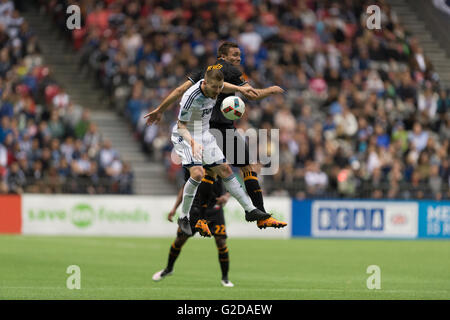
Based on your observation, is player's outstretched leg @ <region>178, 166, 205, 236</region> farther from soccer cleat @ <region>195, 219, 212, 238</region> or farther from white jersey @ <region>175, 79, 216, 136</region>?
white jersey @ <region>175, 79, 216, 136</region>

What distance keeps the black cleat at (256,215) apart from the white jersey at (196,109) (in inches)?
50.2

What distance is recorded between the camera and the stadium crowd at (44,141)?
24.3 meters

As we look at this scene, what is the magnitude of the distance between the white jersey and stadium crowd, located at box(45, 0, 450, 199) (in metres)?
13.2

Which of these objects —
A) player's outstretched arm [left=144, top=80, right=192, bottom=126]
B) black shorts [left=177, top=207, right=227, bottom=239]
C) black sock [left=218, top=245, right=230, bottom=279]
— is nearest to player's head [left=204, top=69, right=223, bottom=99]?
player's outstretched arm [left=144, top=80, right=192, bottom=126]

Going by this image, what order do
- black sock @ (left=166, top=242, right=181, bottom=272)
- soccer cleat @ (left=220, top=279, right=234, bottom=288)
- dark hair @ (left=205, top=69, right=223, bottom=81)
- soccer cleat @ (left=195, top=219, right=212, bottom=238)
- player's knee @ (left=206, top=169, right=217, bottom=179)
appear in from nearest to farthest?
dark hair @ (left=205, top=69, right=223, bottom=81) → soccer cleat @ (left=195, top=219, right=212, bottom=238) → player's knee @ (left=206, top=169, right=217, bottom=179) → soccer cleat @ (left=220, top=279, right=234, bottom=288) → black sock @ (left=166, top=242, right=181, bottom=272)

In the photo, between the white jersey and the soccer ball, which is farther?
the white jersey

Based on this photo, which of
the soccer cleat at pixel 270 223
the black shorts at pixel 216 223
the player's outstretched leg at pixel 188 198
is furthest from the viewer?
the black shorts at pixel 216 223

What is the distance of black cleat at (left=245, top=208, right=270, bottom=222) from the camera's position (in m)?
12.1

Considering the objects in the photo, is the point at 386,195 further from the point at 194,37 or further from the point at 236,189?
the point at 236,189

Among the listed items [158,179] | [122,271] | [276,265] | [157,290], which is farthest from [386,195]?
[157,290]

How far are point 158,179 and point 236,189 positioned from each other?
1392 centimetres

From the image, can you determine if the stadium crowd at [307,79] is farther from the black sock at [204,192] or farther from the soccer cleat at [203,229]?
the soccer cleat at [203,229]

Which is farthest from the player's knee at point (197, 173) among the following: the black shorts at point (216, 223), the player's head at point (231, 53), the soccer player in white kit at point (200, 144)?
the black shorts at point (216, 223)

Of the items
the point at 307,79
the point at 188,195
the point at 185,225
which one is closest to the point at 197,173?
the point at 188,195
